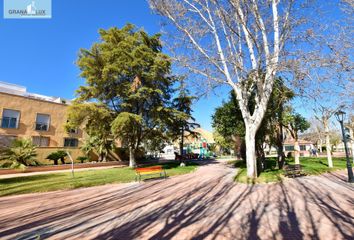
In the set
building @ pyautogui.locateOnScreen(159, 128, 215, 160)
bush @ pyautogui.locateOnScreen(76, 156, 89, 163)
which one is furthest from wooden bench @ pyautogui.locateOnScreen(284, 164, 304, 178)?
A: bush @ pyautogui.locateOnScreen(76, 156, 89, 163)

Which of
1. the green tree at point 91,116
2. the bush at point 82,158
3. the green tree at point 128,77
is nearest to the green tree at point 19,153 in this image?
the green tree at point 91,116

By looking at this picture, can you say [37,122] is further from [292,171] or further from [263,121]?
[292,171]

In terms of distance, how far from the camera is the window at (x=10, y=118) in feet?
80.4

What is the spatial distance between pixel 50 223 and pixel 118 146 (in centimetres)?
3010

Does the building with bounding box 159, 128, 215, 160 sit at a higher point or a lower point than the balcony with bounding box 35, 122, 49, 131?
lower

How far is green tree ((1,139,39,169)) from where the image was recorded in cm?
1739

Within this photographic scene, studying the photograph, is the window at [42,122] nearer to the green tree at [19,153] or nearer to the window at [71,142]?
the window at [71,142]

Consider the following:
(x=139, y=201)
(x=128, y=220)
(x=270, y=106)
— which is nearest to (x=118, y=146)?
(x=270, y=106)

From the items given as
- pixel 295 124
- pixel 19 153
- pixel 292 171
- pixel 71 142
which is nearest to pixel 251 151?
pixel 292 171

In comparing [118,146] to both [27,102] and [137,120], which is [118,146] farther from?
[137,120]

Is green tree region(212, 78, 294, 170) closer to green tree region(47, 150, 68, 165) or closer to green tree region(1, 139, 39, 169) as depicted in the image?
green tree region(1, 139, 39, 169)

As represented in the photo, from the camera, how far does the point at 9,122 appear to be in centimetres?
2489

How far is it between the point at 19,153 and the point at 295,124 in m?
22.2

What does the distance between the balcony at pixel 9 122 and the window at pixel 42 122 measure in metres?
2.33
